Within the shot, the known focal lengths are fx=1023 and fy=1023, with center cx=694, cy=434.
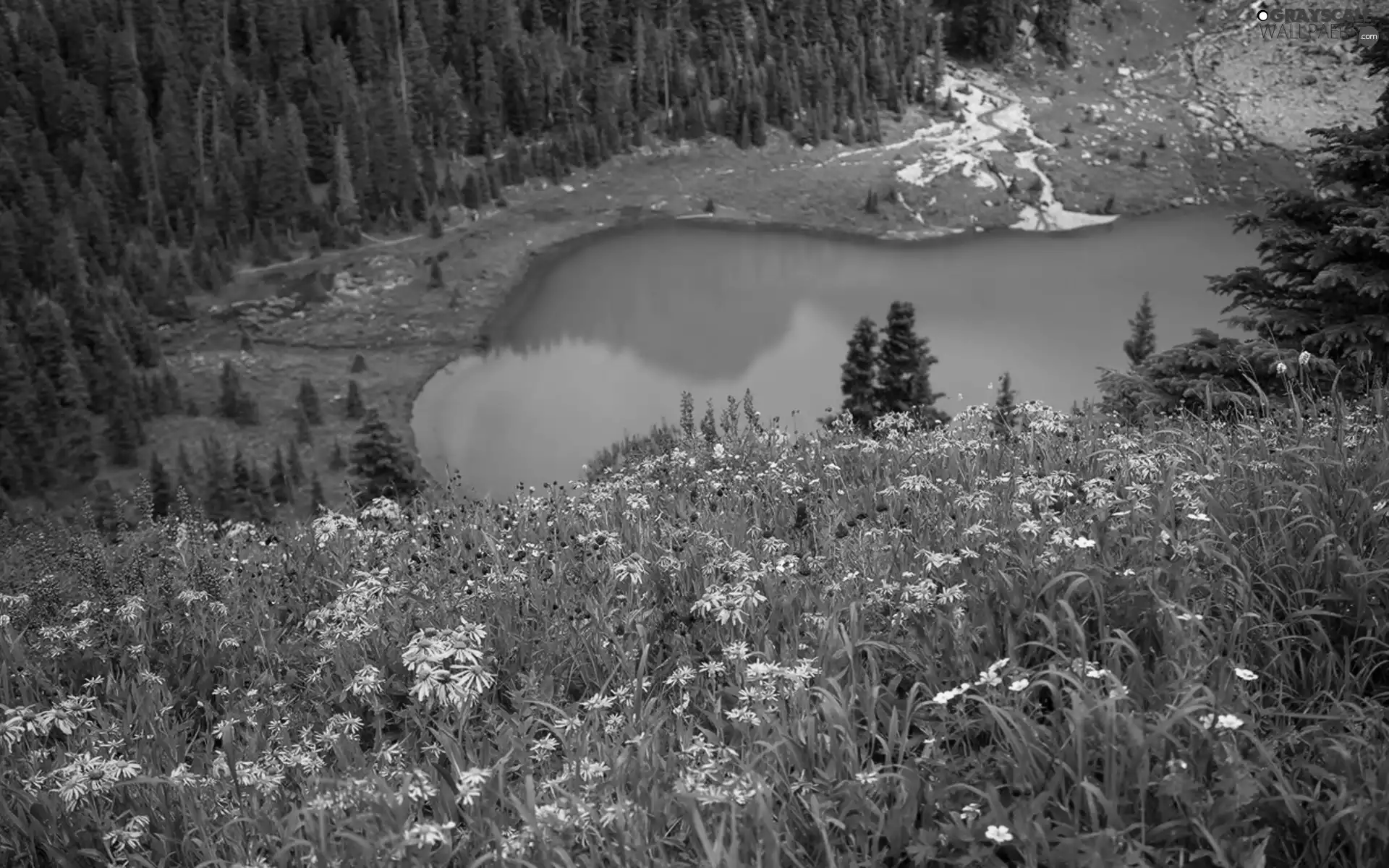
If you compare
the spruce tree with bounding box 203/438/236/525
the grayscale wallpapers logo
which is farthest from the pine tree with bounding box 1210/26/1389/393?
the grayscale wallpapers logo

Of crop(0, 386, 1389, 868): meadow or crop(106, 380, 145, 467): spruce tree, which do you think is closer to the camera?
crop(0, 386, 1389, 868): meadow

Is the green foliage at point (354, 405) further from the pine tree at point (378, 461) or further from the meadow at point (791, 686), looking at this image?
the meadow at point (791, 686)

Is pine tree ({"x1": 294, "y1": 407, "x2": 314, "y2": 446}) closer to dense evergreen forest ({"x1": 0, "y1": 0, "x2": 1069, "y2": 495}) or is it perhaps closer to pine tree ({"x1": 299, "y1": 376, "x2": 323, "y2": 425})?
pine tree ({"x1": 299, "y1": 376, "x2": 323, "y2": 425})

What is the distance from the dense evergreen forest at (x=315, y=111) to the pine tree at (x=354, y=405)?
14705 mm

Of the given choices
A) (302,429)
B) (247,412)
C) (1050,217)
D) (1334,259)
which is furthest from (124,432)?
(1050,217)

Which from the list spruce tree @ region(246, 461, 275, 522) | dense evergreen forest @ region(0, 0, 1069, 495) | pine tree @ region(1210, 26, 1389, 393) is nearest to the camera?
pine tree @ region(1210, 26, 1389, 393)

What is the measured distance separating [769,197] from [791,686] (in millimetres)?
114698

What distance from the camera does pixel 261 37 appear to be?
132 m

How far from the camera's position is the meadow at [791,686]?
4164mm

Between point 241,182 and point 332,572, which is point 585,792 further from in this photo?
point 241,182

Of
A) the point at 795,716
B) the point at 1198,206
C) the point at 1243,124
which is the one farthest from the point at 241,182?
the point at 1243,124

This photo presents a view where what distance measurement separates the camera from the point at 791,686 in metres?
5.16

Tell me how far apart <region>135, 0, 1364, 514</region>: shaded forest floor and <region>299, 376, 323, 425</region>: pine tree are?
104cm

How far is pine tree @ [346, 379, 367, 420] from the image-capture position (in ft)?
272
